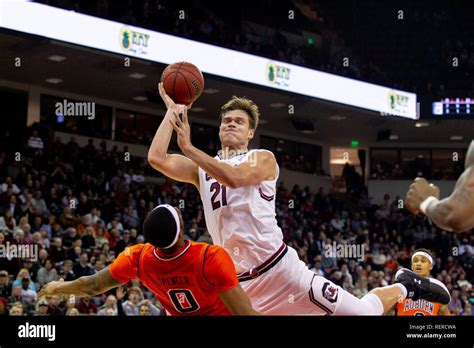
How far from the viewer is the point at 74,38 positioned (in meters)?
15.7

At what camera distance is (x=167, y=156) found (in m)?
5.46

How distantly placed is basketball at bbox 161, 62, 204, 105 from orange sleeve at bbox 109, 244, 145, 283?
1.13 metres

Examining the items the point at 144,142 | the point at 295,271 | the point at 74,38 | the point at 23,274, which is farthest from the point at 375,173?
the point at 295,271

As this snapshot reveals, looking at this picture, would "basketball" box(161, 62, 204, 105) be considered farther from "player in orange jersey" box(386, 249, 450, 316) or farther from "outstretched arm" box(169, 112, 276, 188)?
"player in orange jersey" box(386, 249, 450, 316)

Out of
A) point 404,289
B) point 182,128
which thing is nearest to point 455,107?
point 404,289

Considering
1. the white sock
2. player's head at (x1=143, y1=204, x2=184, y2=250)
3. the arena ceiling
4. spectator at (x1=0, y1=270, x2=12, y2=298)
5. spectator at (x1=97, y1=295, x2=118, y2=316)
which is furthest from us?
the arena ceiling

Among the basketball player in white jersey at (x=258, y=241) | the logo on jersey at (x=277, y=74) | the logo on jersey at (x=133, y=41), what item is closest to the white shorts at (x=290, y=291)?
the basketball player in white jersey at (x=258, y=241)

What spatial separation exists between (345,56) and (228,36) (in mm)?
5200

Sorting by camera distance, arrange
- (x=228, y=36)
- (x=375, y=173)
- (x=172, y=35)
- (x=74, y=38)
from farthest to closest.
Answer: (x=375, y=173)
(x=228, y=36)
(x=172, y=35)
(x=74, y=38)

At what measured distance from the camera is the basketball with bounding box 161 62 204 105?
530 centimetres

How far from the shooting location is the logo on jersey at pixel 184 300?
4.52 meters

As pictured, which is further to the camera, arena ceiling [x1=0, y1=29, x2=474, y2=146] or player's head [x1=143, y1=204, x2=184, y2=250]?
arena ceiling [x1=0, y1=29, x2=474, y2=146]
